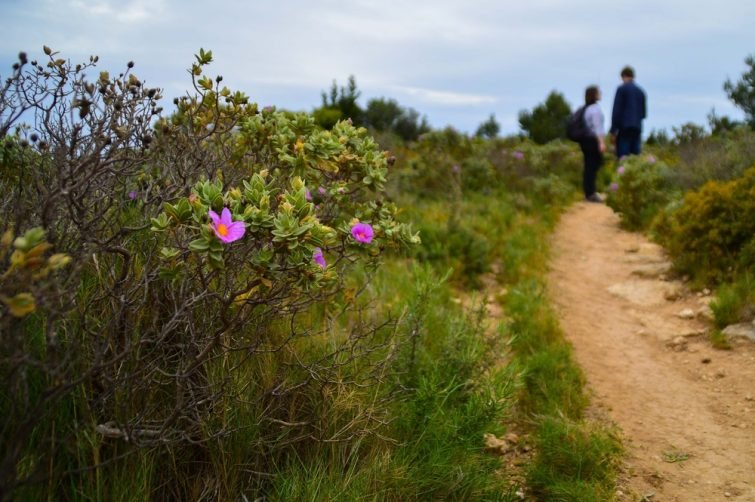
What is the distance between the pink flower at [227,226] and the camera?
2115 millimetres

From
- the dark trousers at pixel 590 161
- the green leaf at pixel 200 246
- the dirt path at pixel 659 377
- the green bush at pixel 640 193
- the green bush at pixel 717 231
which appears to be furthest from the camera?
the dark trousers at pixel 590 161

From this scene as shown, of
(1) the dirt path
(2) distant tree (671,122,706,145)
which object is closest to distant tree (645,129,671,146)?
(2) distant tree (671,122,706,145)

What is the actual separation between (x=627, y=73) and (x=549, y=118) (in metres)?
13.5

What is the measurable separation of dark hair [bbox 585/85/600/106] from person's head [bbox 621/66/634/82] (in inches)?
38.7

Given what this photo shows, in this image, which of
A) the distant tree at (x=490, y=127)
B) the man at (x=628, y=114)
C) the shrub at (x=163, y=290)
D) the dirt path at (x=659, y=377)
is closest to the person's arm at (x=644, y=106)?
the man at (x=628, y=114)

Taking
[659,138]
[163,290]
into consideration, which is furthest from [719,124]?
[163,290]

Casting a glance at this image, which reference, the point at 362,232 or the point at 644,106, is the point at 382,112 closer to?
the point at 644,106

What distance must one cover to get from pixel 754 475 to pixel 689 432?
A: 590 mm

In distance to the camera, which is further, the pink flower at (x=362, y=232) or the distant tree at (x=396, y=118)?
the distant tree at (x=396, y=118)

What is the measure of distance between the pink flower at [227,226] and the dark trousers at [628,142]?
458 inches

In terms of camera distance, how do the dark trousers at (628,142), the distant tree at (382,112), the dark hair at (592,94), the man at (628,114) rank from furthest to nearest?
the distant tree at (382,112), the dark trousers at (628,142), the man at (628,114), the dark hair at (592,94)

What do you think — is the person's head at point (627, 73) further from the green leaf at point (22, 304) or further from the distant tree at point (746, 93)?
the green leaf at point (22, 304)

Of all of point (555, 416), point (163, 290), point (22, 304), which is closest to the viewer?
point (22, 304)

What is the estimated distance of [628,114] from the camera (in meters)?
12.0
